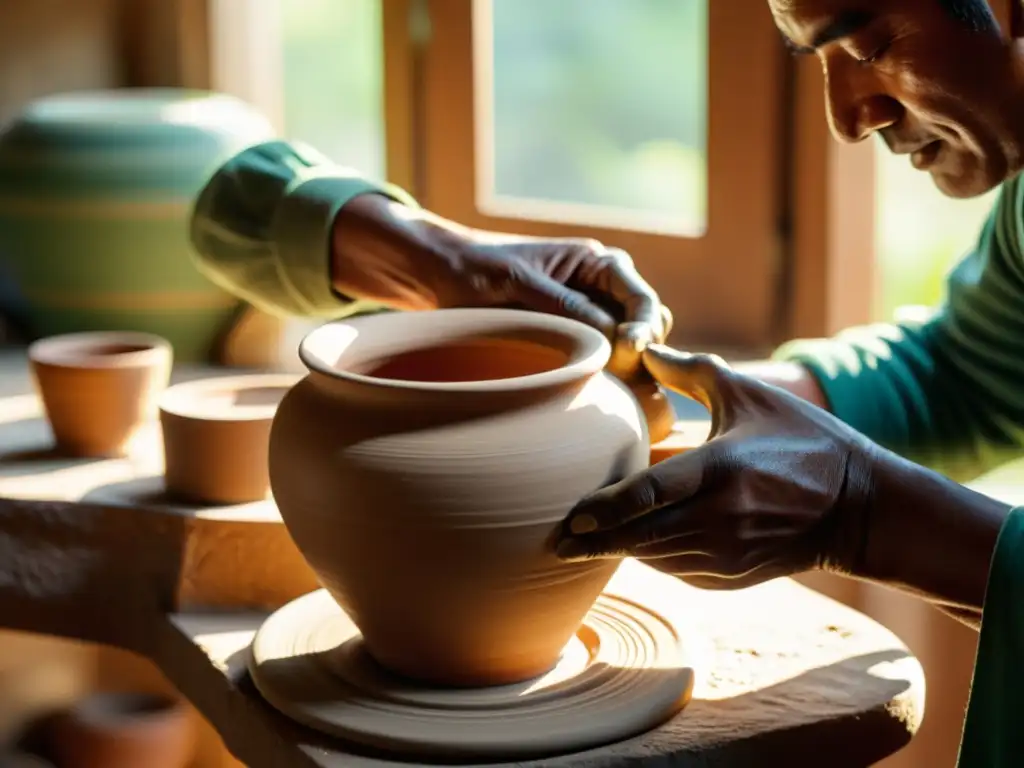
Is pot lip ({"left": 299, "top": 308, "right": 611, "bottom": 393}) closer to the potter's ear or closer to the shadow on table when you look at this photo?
the shadow on table

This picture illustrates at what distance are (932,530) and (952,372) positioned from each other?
639mm

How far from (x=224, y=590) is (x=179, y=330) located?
1001 millimetres

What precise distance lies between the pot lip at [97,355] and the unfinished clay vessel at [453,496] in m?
0.73

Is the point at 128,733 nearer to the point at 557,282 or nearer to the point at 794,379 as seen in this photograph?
the point at 557,282

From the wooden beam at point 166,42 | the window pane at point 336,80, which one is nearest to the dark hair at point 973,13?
the window pane at point 336,80

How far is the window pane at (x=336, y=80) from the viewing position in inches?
118

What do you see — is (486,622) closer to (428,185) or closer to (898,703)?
(898,703)

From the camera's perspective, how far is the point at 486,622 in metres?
1.34

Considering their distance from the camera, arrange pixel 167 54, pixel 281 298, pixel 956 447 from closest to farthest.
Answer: pixel 956 447 → pixel 281 298 → pixel 167 54

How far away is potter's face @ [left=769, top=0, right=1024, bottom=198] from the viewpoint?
1.36 meters

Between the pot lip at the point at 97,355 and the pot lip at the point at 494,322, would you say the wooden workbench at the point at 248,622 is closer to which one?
the pot lip at the point at 97,355

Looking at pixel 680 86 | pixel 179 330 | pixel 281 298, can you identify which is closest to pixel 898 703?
pixel 281 298

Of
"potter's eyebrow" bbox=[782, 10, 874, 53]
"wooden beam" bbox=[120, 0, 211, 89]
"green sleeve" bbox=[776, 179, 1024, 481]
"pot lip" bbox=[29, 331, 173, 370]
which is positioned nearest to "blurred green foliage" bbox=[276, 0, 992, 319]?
"wooden beam" bbox=[120, 0, 211, 89]

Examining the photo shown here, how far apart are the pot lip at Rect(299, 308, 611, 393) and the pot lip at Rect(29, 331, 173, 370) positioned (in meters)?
0.67
